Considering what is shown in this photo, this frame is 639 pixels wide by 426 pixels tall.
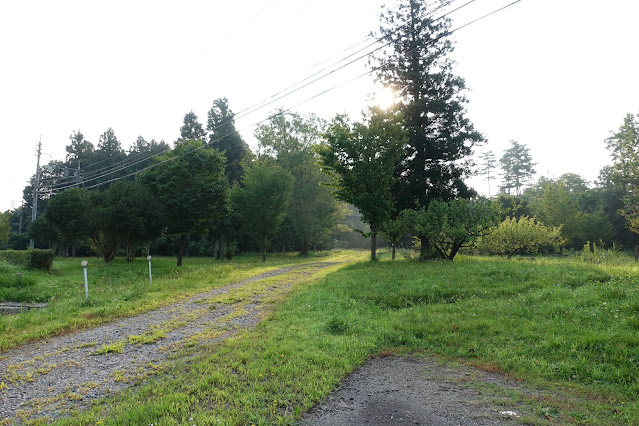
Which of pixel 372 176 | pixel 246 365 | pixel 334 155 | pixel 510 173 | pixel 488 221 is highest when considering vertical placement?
pixel 510 173

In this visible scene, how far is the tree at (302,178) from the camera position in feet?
120

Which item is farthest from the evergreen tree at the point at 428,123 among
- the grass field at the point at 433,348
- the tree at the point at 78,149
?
the tree at the point at 78,149

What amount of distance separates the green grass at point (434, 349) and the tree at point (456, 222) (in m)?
5.72

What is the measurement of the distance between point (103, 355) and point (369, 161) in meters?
15.1

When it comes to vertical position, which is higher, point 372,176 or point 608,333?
point 372,176

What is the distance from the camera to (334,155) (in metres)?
19.0

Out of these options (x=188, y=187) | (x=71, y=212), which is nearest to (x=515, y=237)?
(x=188, y=187)

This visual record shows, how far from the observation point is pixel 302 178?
38.0 meters

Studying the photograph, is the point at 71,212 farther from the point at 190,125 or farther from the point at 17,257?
the point at 190,125

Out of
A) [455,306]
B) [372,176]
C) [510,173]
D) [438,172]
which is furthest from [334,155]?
Result: [510,173]

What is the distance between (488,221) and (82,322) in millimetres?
15689

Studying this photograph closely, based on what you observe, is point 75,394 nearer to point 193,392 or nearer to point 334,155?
point 193,392

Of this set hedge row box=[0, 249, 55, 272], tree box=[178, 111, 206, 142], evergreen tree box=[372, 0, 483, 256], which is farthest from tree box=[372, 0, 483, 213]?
tree box=[178, 111, 206, 142]

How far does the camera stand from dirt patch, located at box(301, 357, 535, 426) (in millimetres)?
3793
